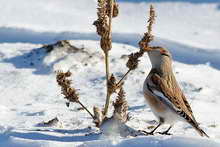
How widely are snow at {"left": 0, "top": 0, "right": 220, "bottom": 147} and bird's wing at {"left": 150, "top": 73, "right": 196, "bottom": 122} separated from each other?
224 mm

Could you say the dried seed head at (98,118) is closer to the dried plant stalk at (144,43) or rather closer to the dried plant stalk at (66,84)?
the dried plant stalk at (66,84)

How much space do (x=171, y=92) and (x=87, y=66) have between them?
249cm

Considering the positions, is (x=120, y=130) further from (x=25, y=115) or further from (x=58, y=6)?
(x=58, y=6)

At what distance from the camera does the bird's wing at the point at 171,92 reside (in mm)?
4496

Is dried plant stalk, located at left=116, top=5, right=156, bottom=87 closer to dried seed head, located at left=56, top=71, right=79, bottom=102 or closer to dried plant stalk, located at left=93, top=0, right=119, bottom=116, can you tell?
dried plant stalk, located at left=93, top=0, right=119, bottom=116

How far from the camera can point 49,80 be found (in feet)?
21.8

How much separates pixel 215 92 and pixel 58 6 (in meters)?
4.10

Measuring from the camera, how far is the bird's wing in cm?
450

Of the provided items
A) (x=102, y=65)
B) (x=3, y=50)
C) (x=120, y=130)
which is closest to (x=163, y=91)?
(x=120, y=130)

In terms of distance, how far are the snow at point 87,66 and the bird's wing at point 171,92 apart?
0.22 m

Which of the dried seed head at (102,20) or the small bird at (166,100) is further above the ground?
the dried seed head at (102,20)

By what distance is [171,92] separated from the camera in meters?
4.56

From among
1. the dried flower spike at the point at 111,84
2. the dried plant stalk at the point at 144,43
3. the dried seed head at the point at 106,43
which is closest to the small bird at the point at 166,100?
the dried plant stalk at the point at 144,43

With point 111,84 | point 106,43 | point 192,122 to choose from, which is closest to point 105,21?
point 106,43
